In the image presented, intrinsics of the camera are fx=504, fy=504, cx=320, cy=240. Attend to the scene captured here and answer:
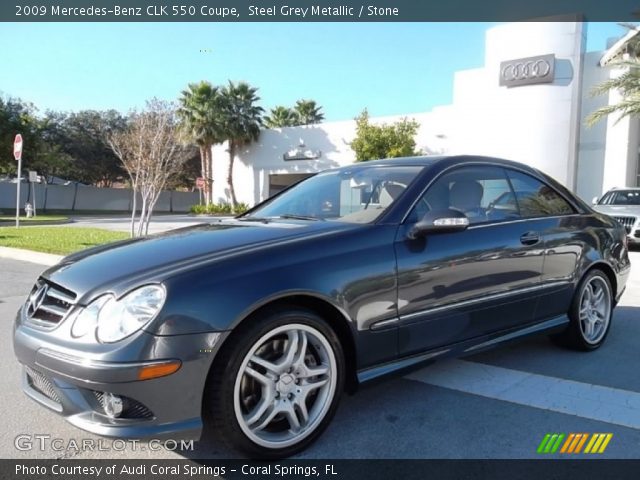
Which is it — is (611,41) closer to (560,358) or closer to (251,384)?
(560,358)

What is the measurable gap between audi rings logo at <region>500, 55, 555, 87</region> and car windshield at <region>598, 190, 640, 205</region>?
10.2m

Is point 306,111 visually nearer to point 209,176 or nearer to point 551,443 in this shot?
point 209,176

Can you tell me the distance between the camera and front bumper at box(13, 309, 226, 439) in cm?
217

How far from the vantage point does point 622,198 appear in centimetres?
1315

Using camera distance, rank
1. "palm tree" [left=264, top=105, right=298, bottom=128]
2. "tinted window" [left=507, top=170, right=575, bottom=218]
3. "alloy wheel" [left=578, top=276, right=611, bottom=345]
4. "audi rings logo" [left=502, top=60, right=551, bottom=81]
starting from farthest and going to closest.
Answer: "palm tree" [left=264, top=105, right=298, bottom=128] → "audi rings logo" [left=502, top=60, right=551, bottom=81] → "alloy wheel" [left=578, top=276, right=611, bottom=345] → "tinted window" [left=507, top=170, right=575, bottom=218]

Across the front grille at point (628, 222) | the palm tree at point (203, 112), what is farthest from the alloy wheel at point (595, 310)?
the palm tree at point (203, 112)

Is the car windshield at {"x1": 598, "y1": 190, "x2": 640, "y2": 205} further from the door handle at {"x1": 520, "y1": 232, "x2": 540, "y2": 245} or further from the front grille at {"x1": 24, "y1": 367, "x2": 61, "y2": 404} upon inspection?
the front grille at {"x1": 24, "y1": 367, "x2": 61, "y2": 404}

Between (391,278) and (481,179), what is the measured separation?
1.34 m

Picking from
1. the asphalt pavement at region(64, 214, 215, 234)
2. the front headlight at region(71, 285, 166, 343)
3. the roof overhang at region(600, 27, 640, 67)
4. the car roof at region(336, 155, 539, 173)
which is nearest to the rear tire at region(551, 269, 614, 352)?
the car roof at region(336, 155, 539, 173)

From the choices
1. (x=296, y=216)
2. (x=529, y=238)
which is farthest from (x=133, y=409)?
(x=529, y=238)

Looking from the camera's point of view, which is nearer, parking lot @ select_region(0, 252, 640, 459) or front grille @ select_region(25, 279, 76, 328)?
front grille @ select_region(25, 279, 76, 328)

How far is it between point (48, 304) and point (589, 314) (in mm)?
4172

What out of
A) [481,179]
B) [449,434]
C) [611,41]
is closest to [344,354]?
[449,434]

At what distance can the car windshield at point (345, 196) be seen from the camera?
3.30m
